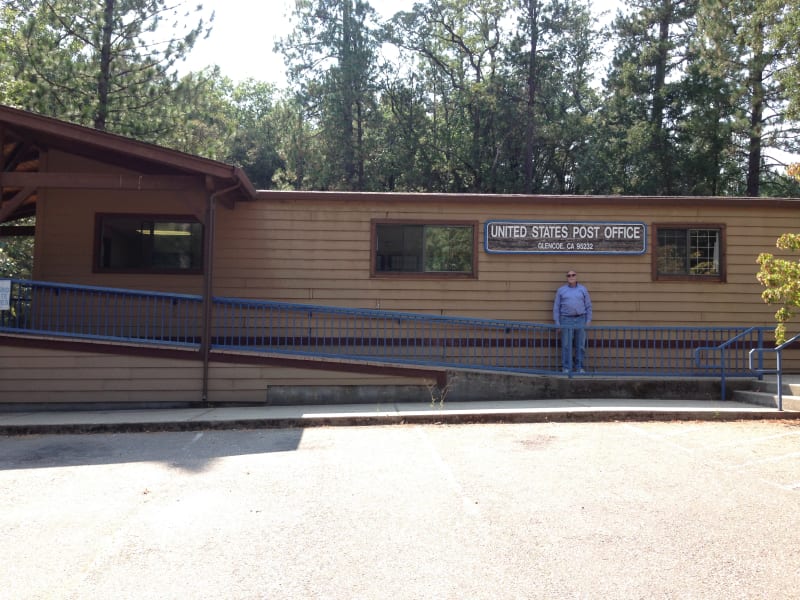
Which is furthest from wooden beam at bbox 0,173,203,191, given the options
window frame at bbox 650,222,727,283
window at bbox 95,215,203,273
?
window frame at bbox 650,222,727,283

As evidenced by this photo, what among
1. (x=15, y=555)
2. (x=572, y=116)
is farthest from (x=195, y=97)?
(x=15, y=555)

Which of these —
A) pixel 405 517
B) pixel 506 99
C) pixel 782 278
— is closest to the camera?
pixel 405 517

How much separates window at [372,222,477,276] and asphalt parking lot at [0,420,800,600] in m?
4.23

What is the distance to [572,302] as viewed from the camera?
425 inches

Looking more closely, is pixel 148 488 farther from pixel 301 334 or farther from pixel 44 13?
pixel 44 13

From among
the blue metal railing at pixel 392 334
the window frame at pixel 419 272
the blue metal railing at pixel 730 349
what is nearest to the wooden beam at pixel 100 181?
the blue metal railing at pixel 392 334

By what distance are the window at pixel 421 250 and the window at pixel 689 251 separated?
3264 mm

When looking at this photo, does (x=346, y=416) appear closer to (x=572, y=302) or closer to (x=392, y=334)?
(x=392, y=334)

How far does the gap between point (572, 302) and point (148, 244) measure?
7.20m

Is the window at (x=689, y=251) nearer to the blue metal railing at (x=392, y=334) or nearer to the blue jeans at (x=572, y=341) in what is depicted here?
the blue metal railing at (x=392, y=334)

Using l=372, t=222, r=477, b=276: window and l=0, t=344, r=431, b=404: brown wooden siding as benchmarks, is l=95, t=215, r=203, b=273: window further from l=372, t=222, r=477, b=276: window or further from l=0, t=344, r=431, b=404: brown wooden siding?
l=372, t=222, r=477, b=276: window

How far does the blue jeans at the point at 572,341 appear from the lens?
10391 millimetres

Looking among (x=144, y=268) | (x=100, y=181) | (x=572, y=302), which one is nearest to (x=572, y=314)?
(x=572, y=302)

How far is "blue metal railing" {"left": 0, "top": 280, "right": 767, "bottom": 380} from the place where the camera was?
10.6m
